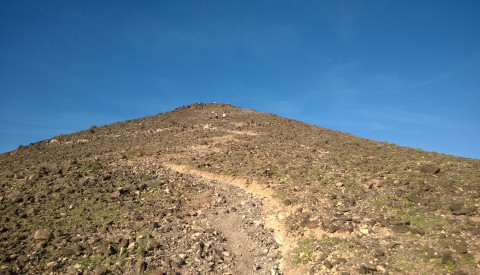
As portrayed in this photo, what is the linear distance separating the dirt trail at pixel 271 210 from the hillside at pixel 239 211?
6 centimetres

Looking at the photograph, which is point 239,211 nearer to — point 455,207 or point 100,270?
point 100,270

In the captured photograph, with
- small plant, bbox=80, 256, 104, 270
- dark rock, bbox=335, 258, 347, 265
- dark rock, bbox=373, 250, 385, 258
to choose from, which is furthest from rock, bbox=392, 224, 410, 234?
small plant, bbox=80, 256, 104, 270

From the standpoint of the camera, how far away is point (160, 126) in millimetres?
35312

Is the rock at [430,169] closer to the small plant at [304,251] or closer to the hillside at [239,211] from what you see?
the hillside at [239,211]

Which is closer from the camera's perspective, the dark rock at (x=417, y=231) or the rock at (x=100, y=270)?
the rock at (x=100, y=270)

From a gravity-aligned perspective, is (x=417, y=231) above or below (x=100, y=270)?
above

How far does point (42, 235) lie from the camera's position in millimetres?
13547

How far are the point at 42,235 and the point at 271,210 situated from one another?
34.6ft

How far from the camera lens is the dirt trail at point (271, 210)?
42.3 feet

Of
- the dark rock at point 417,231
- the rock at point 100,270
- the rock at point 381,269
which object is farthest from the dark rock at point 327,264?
the rock at point 100,270

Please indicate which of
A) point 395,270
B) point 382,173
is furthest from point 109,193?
point 382,173

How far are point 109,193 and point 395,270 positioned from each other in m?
14.8

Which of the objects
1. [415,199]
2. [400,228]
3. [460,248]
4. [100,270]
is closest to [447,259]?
[460,248]

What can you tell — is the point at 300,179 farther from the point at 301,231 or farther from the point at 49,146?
the point at 49,146
